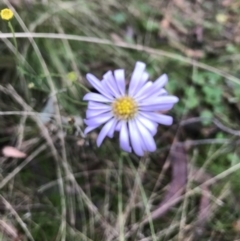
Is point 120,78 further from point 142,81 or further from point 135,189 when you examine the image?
point 135,189

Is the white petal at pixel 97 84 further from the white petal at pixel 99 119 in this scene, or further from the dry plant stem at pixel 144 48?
the dry plant stem at pixel 144 48

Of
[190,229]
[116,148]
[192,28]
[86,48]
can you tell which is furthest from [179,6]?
[190,229]

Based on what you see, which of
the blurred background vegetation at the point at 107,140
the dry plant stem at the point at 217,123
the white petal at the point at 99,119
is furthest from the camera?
the dry plant stem at the point at 217,123

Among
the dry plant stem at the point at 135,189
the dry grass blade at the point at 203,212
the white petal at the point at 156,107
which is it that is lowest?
the dry grass blade at the point at 203,212

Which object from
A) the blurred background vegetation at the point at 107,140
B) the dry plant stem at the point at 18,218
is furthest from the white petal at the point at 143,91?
the dry plant stem at the point at 18,218

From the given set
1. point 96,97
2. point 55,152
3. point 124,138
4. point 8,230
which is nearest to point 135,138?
point 124,138

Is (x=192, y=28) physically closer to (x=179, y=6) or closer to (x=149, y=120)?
(x=179, y=6)

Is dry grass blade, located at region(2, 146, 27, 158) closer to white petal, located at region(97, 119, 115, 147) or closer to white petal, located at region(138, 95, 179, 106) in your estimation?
white petal, located at region(97, 119, 115, 147)

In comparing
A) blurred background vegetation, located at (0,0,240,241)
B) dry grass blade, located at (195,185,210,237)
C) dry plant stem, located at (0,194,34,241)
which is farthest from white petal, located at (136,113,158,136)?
dry plant stem, located at (0,194,34,241)
